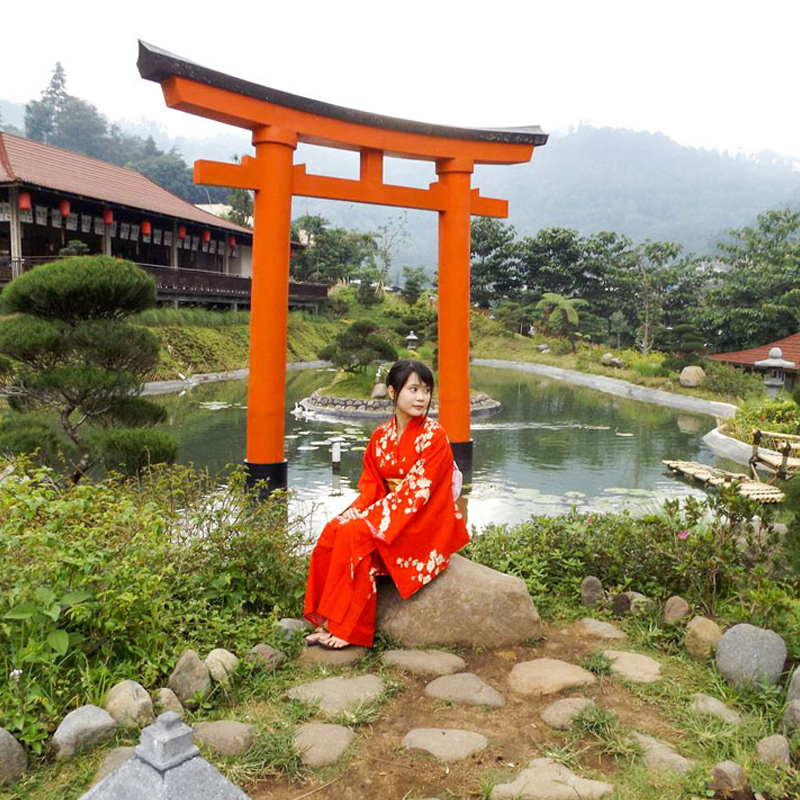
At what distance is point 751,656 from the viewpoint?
107 inches

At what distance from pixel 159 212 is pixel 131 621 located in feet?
68.2

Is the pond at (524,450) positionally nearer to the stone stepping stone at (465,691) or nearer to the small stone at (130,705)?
the stone stepping stone at (465,691)

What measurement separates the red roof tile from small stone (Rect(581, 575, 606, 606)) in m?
17.6

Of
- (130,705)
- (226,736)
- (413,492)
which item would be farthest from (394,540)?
(130,705)

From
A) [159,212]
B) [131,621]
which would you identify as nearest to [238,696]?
[131,621]

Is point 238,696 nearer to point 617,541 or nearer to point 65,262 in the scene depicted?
point 617,541

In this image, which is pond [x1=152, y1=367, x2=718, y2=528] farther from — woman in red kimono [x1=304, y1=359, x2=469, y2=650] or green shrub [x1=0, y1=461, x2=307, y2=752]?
woman in red kimono [x1=304, y1=359, x2=469, y2=650]

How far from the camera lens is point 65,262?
5852 millimetres

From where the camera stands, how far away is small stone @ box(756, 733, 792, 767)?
2193 mm

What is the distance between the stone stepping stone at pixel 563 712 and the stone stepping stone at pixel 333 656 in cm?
86

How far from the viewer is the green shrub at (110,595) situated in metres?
2.38

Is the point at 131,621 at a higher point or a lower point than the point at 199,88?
lower

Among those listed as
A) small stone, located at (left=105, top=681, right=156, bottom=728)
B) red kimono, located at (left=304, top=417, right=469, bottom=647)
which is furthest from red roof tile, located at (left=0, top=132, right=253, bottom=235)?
small stone, located at (left=105, top=681, right=156, bottom=728)

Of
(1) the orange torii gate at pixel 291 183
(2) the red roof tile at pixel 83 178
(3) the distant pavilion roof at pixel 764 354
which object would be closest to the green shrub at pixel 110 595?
(1) the orange torii gate at pixel 291 183
